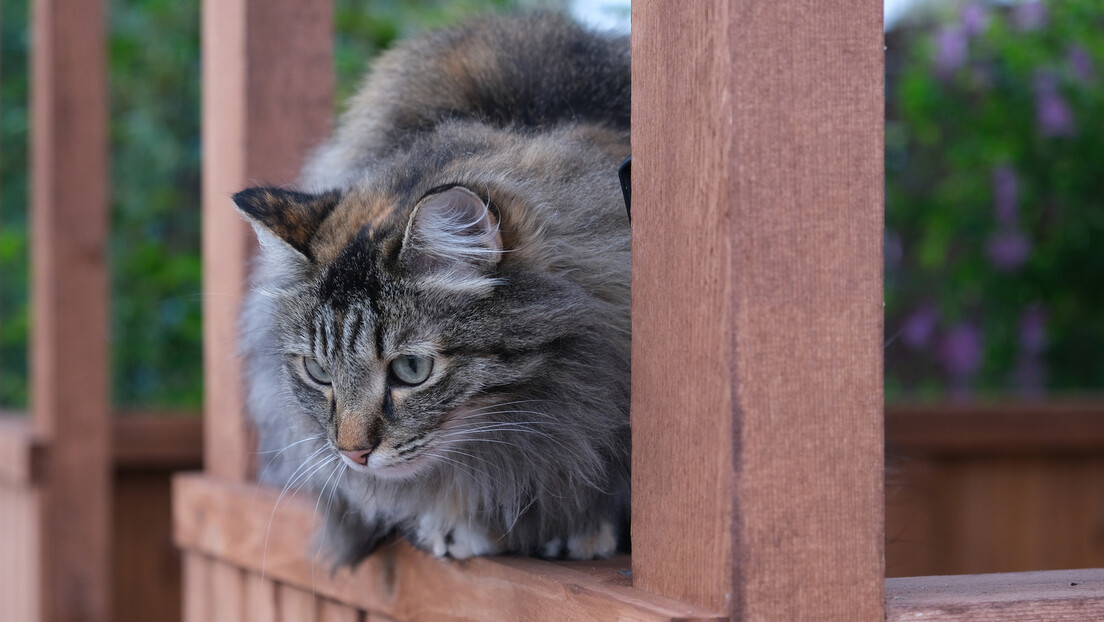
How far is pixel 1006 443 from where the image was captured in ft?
13.3

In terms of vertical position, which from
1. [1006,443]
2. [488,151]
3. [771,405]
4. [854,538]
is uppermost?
[488,151]

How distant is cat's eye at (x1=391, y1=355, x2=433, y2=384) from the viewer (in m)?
1.50

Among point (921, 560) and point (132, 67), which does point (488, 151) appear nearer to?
point (921, 560)

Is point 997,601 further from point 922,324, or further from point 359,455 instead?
point 922,324

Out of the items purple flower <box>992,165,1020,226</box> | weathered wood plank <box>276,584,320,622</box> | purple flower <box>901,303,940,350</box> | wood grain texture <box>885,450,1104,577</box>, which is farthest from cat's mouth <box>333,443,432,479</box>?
purple flower <box>901,303,940,350</box>

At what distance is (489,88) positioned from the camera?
7.16 ft

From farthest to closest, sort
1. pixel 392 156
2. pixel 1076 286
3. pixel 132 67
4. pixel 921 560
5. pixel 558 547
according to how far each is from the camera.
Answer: pixel 132 67 → pixel 1076 286 → pixel 921 560 → pixel 392 156 → pixel 558 547

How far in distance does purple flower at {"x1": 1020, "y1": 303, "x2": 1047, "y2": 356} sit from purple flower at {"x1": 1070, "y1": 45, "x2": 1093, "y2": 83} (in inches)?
39.7

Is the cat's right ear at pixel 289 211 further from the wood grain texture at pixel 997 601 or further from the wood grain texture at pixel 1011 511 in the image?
the wood grain texture at pixel 1011 511

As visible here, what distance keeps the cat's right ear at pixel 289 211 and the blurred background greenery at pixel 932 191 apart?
2838 millimetres

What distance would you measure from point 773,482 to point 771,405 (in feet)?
0.24

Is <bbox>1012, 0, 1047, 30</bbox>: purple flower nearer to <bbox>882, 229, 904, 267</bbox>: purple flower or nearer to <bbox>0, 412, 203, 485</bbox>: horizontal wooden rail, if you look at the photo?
<bbox>882, 229, 904, 267</bbox>: purple flower

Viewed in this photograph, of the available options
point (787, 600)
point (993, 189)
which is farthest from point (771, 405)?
point (993, 189)

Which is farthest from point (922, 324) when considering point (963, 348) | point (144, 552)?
point (144, 552)
